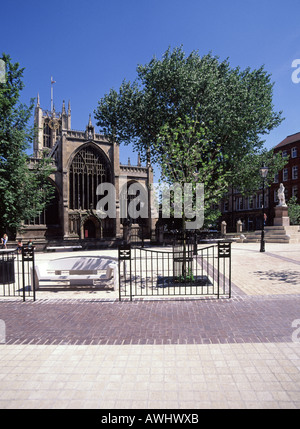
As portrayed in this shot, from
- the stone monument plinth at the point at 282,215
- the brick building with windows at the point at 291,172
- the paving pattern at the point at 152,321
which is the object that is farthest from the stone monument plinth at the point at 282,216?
the paving pattern at the point at 152,321

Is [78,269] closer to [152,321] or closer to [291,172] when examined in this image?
[152,321]

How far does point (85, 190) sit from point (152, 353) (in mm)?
40843

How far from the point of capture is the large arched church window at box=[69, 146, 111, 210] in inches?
1652

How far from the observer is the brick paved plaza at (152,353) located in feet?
10.6

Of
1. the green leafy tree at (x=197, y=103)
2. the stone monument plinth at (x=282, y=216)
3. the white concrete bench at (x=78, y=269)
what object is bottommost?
the white concrete bench at (x=78, y=269)

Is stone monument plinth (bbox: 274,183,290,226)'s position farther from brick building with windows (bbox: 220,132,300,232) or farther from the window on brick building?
the window on brick building

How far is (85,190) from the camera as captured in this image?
43.3 m

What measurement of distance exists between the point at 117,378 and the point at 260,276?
789 cm

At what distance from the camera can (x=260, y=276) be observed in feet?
33.0

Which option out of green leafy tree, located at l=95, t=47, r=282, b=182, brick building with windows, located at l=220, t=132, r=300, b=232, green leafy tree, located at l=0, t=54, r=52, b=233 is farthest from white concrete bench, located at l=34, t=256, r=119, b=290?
brick building with windows, located at l=220, t=132, r=300, b=232

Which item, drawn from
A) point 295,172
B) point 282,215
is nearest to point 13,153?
point 282,215

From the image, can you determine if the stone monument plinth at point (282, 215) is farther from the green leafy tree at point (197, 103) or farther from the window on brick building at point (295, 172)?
the window on brick building at point (295, 172)

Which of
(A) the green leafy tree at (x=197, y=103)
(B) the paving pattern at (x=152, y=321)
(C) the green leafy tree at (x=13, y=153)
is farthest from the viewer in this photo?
(A) the green leafy tree at (x=197, y=103)

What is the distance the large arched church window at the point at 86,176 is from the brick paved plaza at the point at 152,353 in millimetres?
35970
